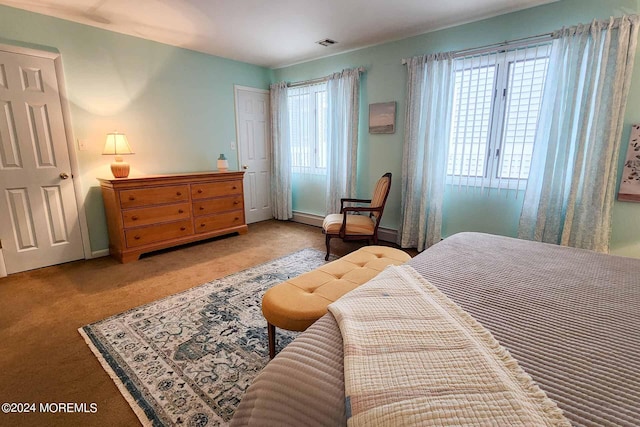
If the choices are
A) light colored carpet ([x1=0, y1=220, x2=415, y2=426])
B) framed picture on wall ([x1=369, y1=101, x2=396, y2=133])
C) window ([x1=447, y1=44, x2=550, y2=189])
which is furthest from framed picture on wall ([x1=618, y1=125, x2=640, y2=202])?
light colored carpet ([x1=0, y1=220, x2=415, y2=426])

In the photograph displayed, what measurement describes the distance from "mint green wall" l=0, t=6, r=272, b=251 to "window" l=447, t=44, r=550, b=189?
3209 mm

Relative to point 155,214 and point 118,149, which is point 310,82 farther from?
point 155,214

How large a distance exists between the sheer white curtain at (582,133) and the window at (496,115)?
0.40 feet

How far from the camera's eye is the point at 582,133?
→ 2.53 metres

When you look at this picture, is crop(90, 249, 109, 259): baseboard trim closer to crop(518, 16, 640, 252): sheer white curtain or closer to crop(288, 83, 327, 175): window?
crop(288, 83, 327, 175): window

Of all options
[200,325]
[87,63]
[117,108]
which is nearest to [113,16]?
[87,63]

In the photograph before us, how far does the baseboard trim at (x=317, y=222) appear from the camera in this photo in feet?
12.9

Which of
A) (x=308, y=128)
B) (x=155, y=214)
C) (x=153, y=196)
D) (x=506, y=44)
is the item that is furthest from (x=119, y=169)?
(x=506, y=44)

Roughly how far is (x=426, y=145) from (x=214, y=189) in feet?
8.92

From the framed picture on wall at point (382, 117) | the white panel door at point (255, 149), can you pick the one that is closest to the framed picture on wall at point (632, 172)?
the framed picture on wall at point (382, 117)

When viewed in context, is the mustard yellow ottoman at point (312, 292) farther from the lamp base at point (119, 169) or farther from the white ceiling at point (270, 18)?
the lamp base at point (119, 169)

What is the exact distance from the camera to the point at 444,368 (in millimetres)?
734

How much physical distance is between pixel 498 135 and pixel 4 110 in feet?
15.7

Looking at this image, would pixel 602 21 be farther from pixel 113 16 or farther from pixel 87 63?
pixel 87 63
